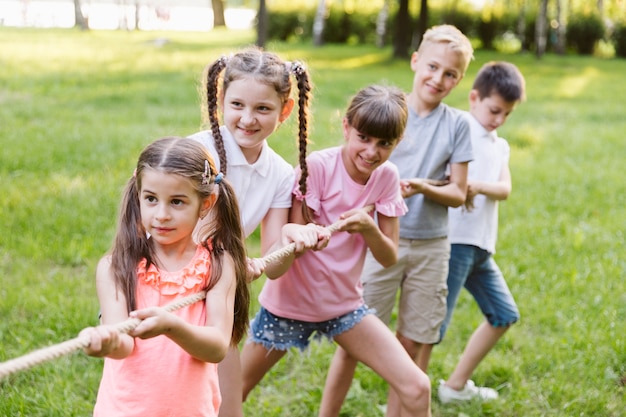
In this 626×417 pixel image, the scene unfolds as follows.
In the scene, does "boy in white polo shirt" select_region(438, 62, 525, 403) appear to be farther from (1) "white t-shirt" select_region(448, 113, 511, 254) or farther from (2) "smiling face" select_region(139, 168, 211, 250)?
(2) "smiling face" select_region(139, 168, 211, 250)

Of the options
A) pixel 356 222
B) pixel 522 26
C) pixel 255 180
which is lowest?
pixel 522 26

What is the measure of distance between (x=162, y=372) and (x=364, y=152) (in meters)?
1.13

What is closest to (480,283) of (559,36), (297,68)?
(297,68)

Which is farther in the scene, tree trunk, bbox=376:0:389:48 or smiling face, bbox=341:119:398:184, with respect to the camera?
tree trunk, bbox=376:0:389:48


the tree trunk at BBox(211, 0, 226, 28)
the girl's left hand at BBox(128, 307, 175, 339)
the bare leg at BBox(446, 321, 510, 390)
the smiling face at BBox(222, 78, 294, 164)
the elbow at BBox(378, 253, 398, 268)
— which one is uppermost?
the smiling face at BBox(222, 78, 294, 164)

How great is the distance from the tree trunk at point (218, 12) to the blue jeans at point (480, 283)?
3283 centimetres

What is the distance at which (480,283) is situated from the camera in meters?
3.71

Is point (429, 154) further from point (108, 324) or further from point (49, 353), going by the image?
point (49, 353)

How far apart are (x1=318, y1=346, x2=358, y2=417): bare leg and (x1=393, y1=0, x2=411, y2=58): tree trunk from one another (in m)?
16.3

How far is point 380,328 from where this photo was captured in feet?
9.53

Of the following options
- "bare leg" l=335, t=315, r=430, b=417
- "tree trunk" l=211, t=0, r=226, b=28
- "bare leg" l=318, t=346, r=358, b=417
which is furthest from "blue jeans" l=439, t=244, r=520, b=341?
"tree trunk" l=211, t=0, r=226, b=28

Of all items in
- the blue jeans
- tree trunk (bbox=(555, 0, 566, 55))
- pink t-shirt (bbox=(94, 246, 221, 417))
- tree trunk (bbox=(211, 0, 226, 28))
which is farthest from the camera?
tree trunk (bbox=(211, 0, 226, 28))

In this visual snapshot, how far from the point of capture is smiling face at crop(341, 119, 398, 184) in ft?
9.28

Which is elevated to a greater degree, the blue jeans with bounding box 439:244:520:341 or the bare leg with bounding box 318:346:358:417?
the blue jeans with bounding box 439:244:520:341
